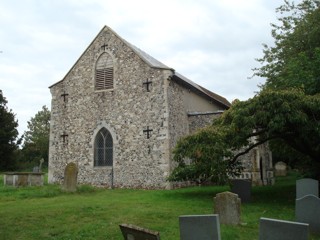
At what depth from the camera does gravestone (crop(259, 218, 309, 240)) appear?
17.3ft

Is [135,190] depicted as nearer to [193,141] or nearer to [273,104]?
[193,141]

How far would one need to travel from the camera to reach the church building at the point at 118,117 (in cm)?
1804

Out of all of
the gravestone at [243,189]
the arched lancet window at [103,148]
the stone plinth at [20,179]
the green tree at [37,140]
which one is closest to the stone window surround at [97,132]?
the arched lancet window at [103,148]

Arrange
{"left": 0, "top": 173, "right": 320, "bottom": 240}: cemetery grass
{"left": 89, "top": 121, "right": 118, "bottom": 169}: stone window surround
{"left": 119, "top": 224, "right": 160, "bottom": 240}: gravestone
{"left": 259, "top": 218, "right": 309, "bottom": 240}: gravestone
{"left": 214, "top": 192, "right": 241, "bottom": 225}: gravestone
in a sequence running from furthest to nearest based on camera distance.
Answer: {"left": 89, "top": 121, "right": 118, "bottom": 169}: stone window surround < {"left": 214, "top": 192, "right": 241, "bottom": 225}: gravestone < {"left": 0, "top": 173, "right": 320, "bottom": 240}: cemetery grass < {"left": 119, "top": 224, "right": 160, "bottom": 240}: gravestone < {"left": 259, "top": 218, "right": 309, "bottom": 240}: gravestone

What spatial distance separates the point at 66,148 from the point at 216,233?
1577 centimetres

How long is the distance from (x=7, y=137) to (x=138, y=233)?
1306 inches

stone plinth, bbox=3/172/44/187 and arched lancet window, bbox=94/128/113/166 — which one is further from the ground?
arched lancet window, bbox=94/128/113/166

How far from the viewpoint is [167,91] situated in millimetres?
18188

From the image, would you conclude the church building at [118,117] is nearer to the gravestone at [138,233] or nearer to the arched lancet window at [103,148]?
the arched lancet window at [103,148]

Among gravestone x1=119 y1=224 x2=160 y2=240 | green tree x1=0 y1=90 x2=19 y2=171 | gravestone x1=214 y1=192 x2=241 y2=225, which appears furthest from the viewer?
green tree x1=0 y1=90 x2=19 y2=171

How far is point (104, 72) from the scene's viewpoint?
20109 millimetres

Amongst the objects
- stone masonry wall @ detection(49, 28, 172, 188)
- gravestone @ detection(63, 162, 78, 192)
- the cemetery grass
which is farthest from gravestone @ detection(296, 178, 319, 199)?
gravestone @ detection(63, 162, 78, 192)

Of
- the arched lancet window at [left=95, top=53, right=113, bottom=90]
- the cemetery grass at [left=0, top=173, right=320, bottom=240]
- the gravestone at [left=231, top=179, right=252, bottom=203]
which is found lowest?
the cemetery grass at [left=0, top=173, right=320, bottom=240]

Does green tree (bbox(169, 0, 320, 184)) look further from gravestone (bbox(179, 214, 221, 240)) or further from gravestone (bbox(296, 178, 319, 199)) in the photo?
gravestone (bbox(179, 214, 221, 240))
